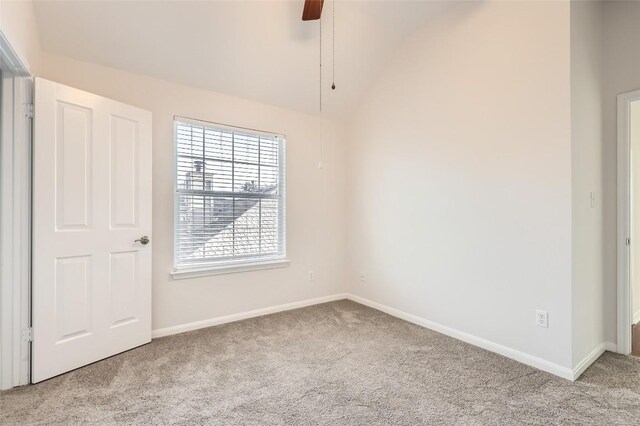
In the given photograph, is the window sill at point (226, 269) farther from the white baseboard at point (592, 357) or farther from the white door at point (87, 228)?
the white baseboard at point (592, 357)

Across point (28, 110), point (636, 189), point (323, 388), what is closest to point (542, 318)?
point (323, 388)

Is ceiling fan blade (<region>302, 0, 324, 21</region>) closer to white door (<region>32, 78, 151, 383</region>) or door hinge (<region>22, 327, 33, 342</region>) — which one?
white door (<region>32, 78, 151, 383</region>)

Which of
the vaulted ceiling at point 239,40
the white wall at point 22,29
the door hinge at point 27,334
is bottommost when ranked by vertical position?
the door hinge at point 27,334

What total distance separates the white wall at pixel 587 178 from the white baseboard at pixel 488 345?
0.13 m

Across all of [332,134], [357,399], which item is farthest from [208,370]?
[332,134]

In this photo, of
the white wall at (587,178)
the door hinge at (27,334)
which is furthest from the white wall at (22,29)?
the white wall at (587,178)

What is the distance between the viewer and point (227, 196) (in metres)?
3.33

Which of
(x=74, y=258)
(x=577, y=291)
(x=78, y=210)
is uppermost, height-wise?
(x=78, y=210)

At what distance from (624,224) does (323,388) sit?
2.65 metres

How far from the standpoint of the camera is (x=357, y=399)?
6.38ft

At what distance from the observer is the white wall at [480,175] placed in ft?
7.36

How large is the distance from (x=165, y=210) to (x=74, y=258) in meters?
0.84

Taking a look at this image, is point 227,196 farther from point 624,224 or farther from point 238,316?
point 624,224

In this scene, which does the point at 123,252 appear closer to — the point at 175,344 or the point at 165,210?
the point at 165,210
